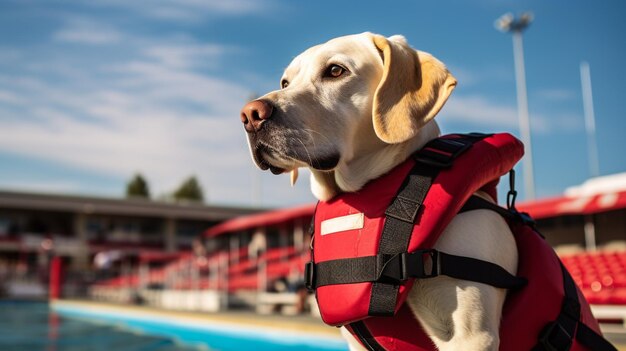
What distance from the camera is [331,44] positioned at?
2008 mm

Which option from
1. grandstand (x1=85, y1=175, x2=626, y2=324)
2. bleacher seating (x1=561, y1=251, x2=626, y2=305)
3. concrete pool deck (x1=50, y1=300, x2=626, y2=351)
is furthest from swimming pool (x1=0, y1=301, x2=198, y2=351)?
bleacher seating (x1=561, y1=251, x2=626, y2=305)

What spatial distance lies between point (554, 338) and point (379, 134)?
2.91 ft

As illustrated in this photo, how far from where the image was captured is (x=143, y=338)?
10961 millimetres

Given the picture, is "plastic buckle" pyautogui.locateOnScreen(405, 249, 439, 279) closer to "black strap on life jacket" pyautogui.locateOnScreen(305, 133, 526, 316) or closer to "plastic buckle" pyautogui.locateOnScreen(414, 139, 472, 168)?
"black strap on life jacket" pyautogui.locateOnScreen(305, 133, 526, 316)

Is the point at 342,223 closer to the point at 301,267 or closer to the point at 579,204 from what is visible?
the point at 579,204

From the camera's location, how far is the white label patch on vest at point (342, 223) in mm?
1932

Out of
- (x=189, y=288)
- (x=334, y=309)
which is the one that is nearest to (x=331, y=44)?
(x=334, y=309)

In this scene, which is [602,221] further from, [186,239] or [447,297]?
[186,239]

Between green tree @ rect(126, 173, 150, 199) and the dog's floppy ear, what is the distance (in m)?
65.2

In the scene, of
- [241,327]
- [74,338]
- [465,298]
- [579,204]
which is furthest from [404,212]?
[579,204]

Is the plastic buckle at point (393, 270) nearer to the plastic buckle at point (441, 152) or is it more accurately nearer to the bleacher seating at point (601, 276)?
the plastic buckle at point (441, 152)

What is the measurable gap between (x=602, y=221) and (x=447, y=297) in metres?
13.5

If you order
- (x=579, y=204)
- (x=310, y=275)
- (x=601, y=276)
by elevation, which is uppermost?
(x=579, y=204)

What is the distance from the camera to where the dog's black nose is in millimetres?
1763
